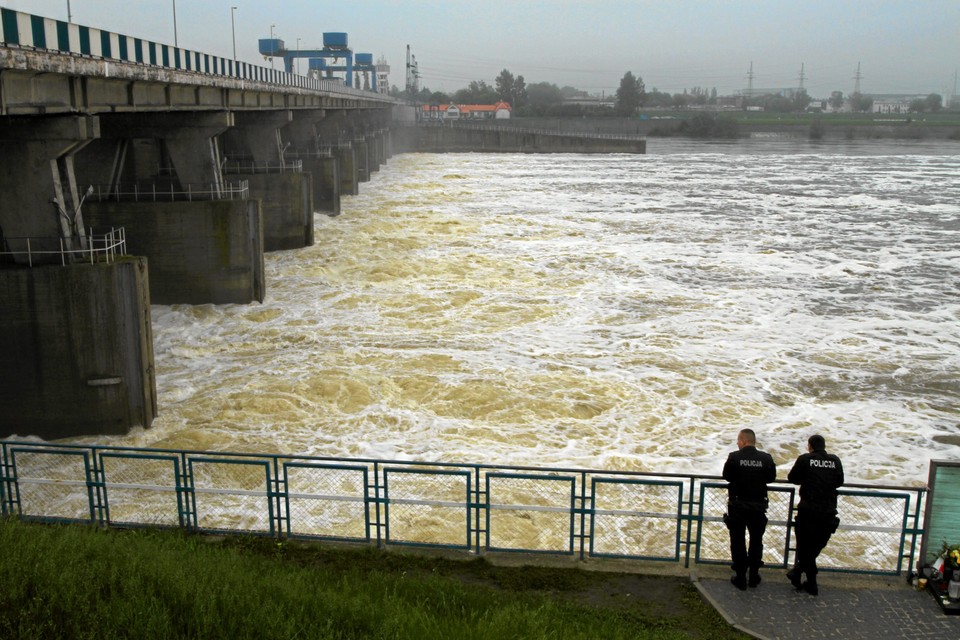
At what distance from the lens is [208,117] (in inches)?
1252

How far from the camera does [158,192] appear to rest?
103ft

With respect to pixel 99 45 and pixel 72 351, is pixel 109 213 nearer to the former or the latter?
pixel 99 45

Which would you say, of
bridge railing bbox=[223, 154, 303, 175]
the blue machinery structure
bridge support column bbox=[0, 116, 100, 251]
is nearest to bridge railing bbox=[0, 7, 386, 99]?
bridge support column bbox=[0, 116, 100, 251]

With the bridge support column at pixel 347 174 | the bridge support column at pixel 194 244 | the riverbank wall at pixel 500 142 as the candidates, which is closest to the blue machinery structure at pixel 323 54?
the riverbank wall at pixel 500 142

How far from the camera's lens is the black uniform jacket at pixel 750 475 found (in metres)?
9.00

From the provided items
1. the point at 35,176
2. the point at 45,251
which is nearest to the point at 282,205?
the point at 35,176

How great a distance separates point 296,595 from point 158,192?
25877mm

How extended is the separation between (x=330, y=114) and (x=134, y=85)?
52.3 metres

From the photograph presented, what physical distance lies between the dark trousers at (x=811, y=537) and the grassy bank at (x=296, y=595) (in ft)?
3.61

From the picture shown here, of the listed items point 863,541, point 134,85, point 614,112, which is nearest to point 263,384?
point 134,85

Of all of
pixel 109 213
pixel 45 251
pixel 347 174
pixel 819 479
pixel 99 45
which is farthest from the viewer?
pixel 347 174

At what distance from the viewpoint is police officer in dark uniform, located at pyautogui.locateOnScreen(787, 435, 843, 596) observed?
8.90 m

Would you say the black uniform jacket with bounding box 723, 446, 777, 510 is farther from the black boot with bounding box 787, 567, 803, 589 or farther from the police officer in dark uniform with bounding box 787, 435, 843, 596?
the black boot with bounding box 787, 567, 803, 589

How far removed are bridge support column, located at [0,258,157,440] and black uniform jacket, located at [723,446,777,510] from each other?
1345 cm
